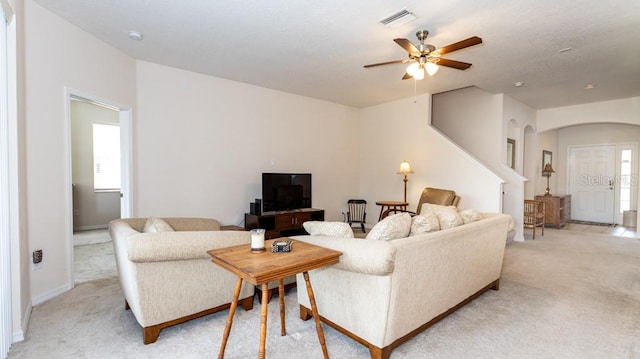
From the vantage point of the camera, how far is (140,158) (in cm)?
409

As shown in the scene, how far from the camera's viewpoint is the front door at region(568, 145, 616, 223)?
24.5 ft

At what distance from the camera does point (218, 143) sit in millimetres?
4824

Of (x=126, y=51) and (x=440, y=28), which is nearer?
(x=440, y=28)

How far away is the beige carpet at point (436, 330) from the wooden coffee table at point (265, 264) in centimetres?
36

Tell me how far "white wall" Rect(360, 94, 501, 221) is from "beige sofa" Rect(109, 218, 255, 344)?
4.25 meters

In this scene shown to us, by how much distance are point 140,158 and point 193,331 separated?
2.67 metres

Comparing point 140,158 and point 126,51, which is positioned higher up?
point 126,51

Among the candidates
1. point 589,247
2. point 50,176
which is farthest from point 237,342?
point 589,247

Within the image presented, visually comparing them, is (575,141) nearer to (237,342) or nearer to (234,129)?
(234,129)

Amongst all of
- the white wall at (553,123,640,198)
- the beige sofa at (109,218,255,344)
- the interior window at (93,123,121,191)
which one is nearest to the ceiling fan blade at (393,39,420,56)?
the beige sofa at (109,218,255,344)

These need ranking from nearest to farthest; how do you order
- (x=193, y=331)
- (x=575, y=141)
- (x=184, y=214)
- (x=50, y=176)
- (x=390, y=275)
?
(x=390, y=275), (x=193, y=331), (x=50, y=176), (x=184, y=214), (x=575, y=141)

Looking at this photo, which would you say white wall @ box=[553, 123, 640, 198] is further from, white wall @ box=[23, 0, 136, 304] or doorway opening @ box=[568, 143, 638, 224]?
white wall @ box=[23, 0, 136, 304]

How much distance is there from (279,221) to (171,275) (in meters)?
2.75

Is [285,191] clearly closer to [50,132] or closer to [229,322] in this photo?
[50,132]
